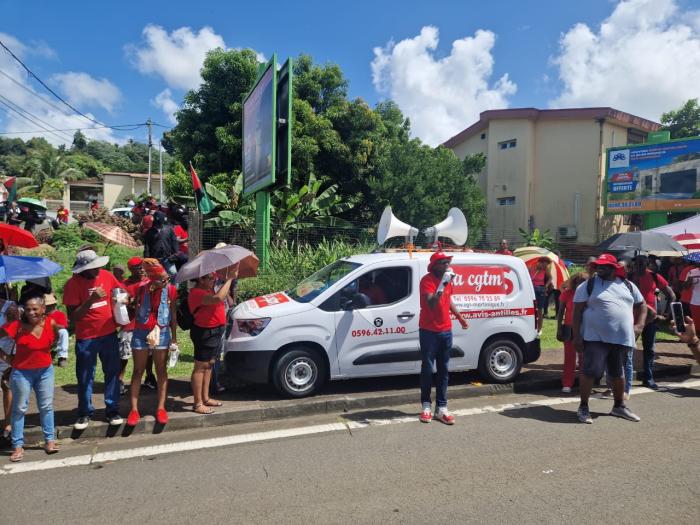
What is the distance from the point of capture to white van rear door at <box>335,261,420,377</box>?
248 inches

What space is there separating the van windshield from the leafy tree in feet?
76.6

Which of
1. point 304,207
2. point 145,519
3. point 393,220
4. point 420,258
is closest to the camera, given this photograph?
point 145,519

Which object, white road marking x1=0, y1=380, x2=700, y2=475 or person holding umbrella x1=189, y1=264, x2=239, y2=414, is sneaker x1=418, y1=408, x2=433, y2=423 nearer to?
white road marking x1=0, y1=380, x2=700, y2=475

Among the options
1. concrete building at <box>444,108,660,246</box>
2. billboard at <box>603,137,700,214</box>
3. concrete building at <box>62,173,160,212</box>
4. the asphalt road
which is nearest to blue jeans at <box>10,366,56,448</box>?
the asphalt road

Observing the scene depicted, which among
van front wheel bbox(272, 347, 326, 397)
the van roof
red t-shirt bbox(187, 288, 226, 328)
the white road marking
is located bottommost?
the white road marking

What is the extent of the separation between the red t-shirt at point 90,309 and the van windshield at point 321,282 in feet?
7.23

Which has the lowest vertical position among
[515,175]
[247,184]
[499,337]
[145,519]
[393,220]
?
[145,519]

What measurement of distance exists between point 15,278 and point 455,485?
401 cm

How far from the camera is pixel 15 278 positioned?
14.6 feet

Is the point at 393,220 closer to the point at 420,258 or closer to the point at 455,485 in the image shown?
the point at 420,258

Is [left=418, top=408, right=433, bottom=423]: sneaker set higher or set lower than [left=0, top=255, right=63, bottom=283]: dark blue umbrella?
lower

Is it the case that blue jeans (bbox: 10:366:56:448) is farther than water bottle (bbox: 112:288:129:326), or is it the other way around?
water bottle (bbox: 112:288:129:326)

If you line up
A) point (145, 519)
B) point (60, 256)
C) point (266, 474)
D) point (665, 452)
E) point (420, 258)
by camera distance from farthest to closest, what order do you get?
1. point (60, 256)
2. point (420, 258)
3. point (665, 452)
4. point (266, 474)
5. point (145, 519)

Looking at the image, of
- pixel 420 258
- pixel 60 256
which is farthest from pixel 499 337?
pixel 60 256
